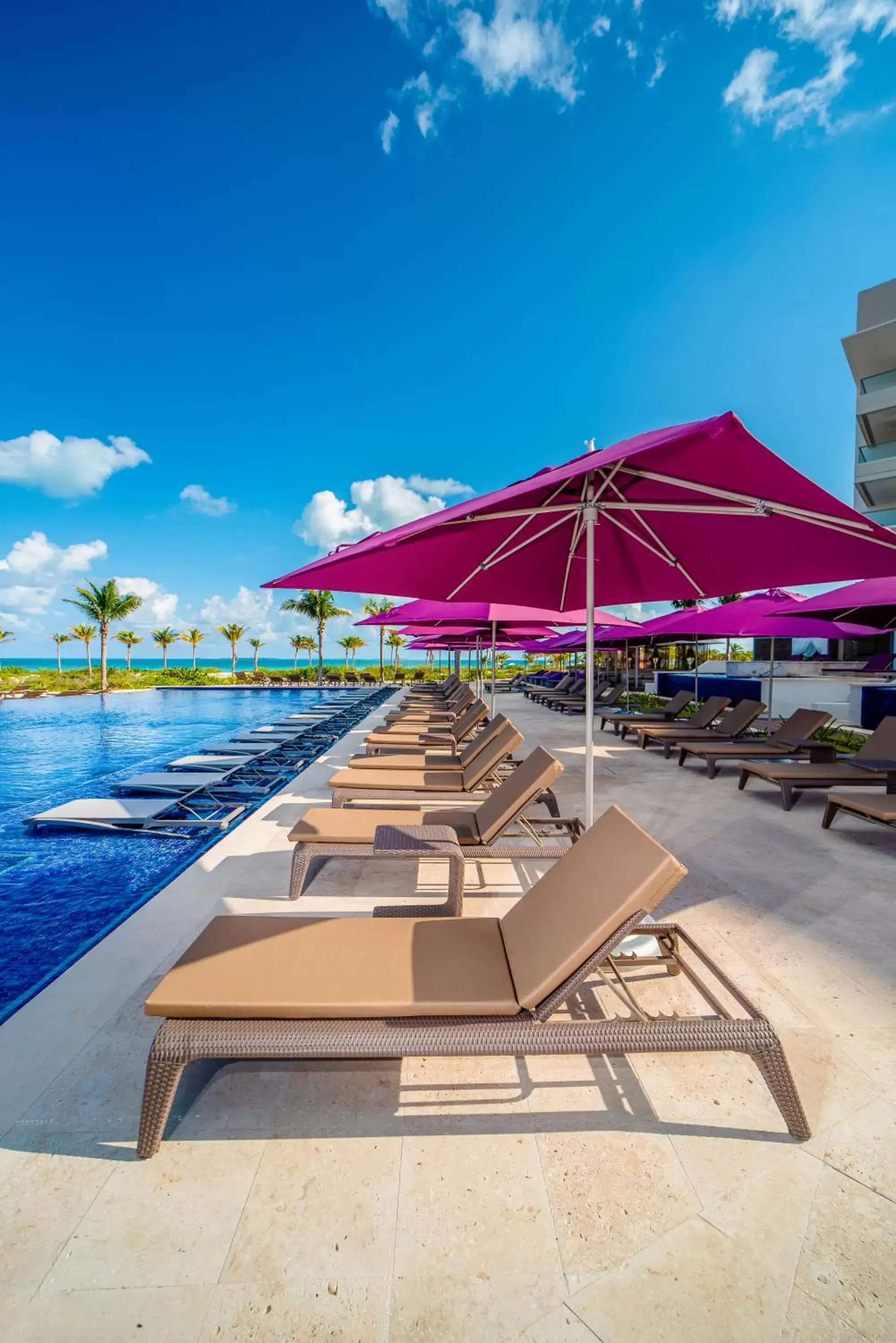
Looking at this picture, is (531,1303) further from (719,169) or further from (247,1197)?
(719,169)

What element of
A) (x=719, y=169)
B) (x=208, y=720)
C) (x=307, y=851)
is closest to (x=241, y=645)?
(x=208, y=720)

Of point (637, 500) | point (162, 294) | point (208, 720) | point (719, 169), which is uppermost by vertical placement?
point (162, 294)

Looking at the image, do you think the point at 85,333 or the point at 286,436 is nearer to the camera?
the point at 85,333

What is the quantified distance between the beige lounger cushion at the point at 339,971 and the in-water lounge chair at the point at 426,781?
2366 millimetres

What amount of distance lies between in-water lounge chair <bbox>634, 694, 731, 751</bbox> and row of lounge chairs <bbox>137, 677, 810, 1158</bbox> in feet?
22.6

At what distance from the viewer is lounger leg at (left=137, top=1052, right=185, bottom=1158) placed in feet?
5.64

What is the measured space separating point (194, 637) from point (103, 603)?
14253 millimetres

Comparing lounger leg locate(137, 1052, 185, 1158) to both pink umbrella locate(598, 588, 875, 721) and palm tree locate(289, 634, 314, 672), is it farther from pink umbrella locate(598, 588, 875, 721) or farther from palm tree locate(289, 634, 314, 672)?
palm tree locate(289, 634, 314, 672)

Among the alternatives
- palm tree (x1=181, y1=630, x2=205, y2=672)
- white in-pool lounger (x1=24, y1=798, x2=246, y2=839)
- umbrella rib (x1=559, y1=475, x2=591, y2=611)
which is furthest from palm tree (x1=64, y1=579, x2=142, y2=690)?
umbrella rib (x1=559, y1=475, x2=591, y2=611)

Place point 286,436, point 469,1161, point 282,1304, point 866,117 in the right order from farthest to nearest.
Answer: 1. point 286,436
2. point 866,117
3. point 469,1161
4. point 282,1304

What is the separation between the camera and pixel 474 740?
6465 millimetres

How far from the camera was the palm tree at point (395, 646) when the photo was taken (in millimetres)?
41541

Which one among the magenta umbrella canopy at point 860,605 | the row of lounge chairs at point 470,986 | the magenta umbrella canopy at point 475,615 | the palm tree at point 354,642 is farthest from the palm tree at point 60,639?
the row of lounge chairs at point 470,986

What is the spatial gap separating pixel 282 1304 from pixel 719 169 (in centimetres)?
1978
